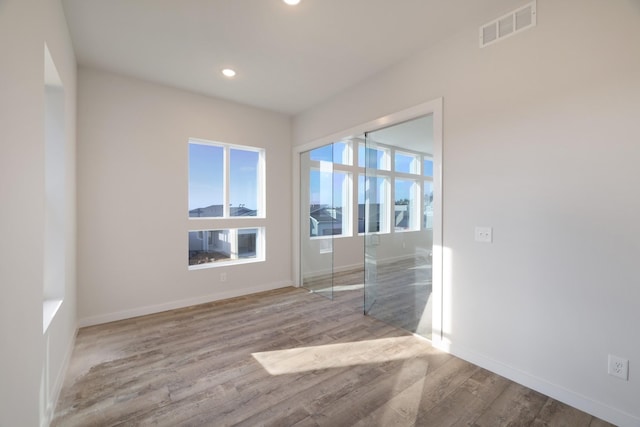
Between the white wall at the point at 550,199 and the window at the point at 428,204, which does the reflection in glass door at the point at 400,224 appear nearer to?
the window at the point at 428,204

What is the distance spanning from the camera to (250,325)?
10.2ft

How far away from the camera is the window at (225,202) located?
3.88 metres

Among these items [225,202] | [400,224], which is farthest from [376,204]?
[225,202]

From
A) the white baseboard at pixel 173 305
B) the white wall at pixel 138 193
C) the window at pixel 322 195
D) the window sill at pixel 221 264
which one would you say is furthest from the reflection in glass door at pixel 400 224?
the white wall at pixel 138 193

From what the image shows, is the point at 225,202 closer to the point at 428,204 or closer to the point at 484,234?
the point at 428,204

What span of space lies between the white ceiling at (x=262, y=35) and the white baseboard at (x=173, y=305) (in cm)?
284

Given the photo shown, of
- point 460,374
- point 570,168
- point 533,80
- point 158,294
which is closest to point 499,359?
point 460,374

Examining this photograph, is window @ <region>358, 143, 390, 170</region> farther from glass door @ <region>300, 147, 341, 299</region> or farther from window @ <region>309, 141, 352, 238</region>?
glass door @ <region>300, 147, 341, 299</region>

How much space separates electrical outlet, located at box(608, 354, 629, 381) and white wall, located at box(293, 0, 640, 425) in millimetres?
28

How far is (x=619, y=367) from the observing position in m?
1.67

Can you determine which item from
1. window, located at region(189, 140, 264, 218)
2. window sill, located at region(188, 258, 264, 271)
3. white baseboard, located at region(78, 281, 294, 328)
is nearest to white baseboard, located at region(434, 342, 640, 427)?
white baseboard, located at region(78, 281, 294, 328)

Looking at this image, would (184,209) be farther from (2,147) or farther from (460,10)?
(460,10)

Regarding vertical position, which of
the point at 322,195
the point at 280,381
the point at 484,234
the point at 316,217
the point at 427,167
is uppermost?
the point at 427,167

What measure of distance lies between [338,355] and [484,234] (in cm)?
167
